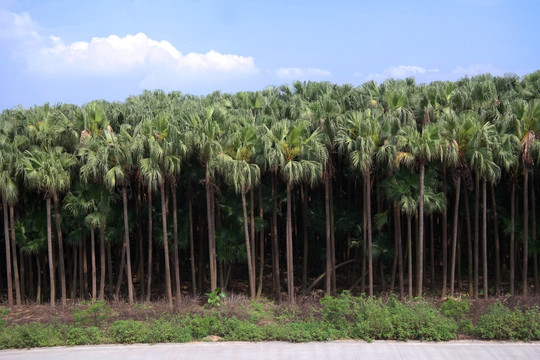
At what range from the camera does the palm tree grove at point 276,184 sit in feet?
79.8

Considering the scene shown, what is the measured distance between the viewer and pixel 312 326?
20.0m

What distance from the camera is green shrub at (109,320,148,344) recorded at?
63.9ft

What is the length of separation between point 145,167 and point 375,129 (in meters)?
9.56

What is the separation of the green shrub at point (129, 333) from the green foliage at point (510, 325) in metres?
11.1

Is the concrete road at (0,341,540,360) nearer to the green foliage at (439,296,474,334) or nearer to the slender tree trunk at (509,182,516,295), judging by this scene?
the green foliage at (439,296,474,334)

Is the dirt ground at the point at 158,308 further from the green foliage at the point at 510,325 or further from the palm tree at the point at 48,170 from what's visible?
the palm tree at the point at 48,170

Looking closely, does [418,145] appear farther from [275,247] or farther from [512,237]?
[275,247]

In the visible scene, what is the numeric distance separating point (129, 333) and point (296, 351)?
18.6ft

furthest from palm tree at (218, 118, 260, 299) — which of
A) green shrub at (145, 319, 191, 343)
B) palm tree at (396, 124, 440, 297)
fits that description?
green shrub at (145, 319, 191, 343)

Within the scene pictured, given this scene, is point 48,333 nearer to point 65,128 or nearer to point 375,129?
point 65,128

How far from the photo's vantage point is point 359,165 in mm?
24516

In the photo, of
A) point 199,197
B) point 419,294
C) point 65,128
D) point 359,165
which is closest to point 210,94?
point 199,197

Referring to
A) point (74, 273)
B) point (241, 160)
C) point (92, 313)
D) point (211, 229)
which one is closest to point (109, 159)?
point (211, 229)

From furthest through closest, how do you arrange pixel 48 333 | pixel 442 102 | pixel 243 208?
pixel 442 102 → pixel 243 208 → pixel 48 333
